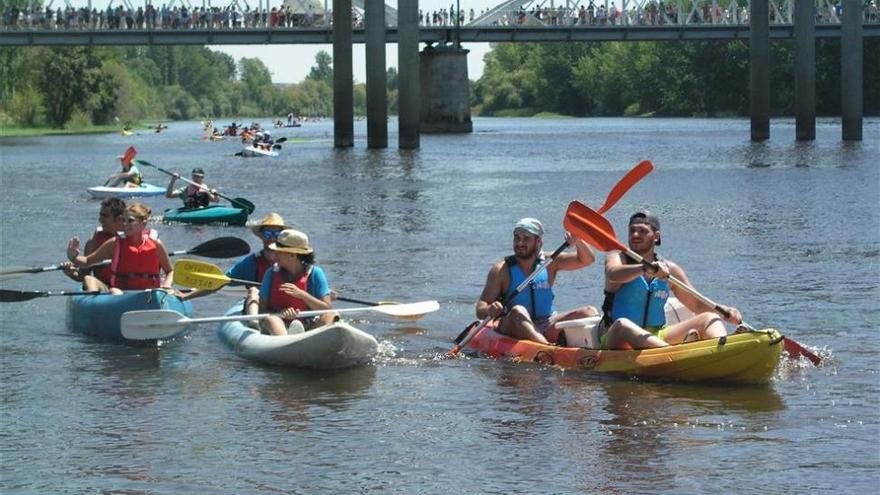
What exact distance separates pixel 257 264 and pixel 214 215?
574 inches

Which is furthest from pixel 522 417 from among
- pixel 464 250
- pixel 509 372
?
pixel 464 250

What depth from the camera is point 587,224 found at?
44.7ft

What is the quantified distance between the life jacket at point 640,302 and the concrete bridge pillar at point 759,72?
5756 centimetres

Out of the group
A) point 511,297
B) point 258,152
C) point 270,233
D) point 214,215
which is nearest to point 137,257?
point 270,233

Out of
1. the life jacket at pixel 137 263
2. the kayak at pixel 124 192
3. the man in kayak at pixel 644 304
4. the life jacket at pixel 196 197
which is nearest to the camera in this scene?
the man in kayak at pixel 644 304

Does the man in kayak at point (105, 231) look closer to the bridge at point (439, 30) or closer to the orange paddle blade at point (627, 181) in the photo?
the orange paddle blade at point (627, 181)

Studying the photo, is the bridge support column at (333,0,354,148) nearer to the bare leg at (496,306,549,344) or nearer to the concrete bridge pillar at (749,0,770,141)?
the concrete bridge pillar at (749,0,770,141)

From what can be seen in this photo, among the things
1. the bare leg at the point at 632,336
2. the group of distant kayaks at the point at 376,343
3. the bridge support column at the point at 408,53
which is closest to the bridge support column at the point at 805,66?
the bridge support column at the point at 408,53

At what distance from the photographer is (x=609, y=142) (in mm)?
75625

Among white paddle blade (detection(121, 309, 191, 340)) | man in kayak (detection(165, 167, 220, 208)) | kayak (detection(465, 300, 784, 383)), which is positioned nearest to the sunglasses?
white paddle blade (detection(121, 309, 191, 340))

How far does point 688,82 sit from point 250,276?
4625 inches

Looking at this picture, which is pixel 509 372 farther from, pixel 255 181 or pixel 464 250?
pixel 255 181

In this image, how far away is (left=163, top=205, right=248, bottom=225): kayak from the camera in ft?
98.3

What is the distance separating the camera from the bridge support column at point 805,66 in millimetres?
65562
